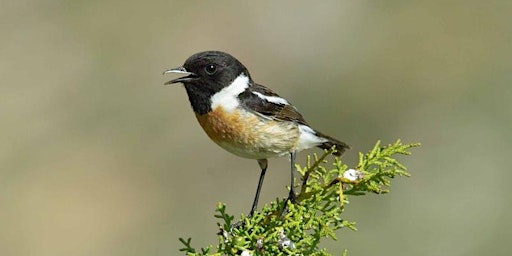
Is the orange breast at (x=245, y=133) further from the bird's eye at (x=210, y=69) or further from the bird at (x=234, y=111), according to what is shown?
the bird's eye at (x=210, y=69)

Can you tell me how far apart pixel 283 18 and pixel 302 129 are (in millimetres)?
10651

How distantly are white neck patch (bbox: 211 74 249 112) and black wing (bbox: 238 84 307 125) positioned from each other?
32 mm

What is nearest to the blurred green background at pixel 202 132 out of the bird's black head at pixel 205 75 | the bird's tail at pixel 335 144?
the bird's tail at pixel 335 144

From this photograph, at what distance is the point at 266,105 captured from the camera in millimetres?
5004

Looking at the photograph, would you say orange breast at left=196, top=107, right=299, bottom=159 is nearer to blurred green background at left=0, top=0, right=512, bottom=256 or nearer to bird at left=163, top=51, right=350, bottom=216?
bird at left=163, top=51, right=350, bottom=216

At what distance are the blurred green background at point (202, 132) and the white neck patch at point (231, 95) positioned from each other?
5.36m

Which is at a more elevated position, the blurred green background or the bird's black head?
the blurred green background

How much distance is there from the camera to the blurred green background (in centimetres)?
1124

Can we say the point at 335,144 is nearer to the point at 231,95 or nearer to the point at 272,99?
the point at 272,99

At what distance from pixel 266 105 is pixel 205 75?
406mm

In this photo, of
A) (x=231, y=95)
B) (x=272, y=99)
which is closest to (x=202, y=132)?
(x=272, y=99)

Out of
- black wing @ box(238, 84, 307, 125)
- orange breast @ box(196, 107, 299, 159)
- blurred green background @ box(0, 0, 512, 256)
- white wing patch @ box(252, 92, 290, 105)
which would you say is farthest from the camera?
blurred green background @ box(0, 0, 512, 256)

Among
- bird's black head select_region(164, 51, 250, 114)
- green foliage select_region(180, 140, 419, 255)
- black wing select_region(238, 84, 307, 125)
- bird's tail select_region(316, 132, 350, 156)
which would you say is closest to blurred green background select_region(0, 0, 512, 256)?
bird's tail select_region(316, 132, 350, 156)

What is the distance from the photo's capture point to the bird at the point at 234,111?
188 inches
